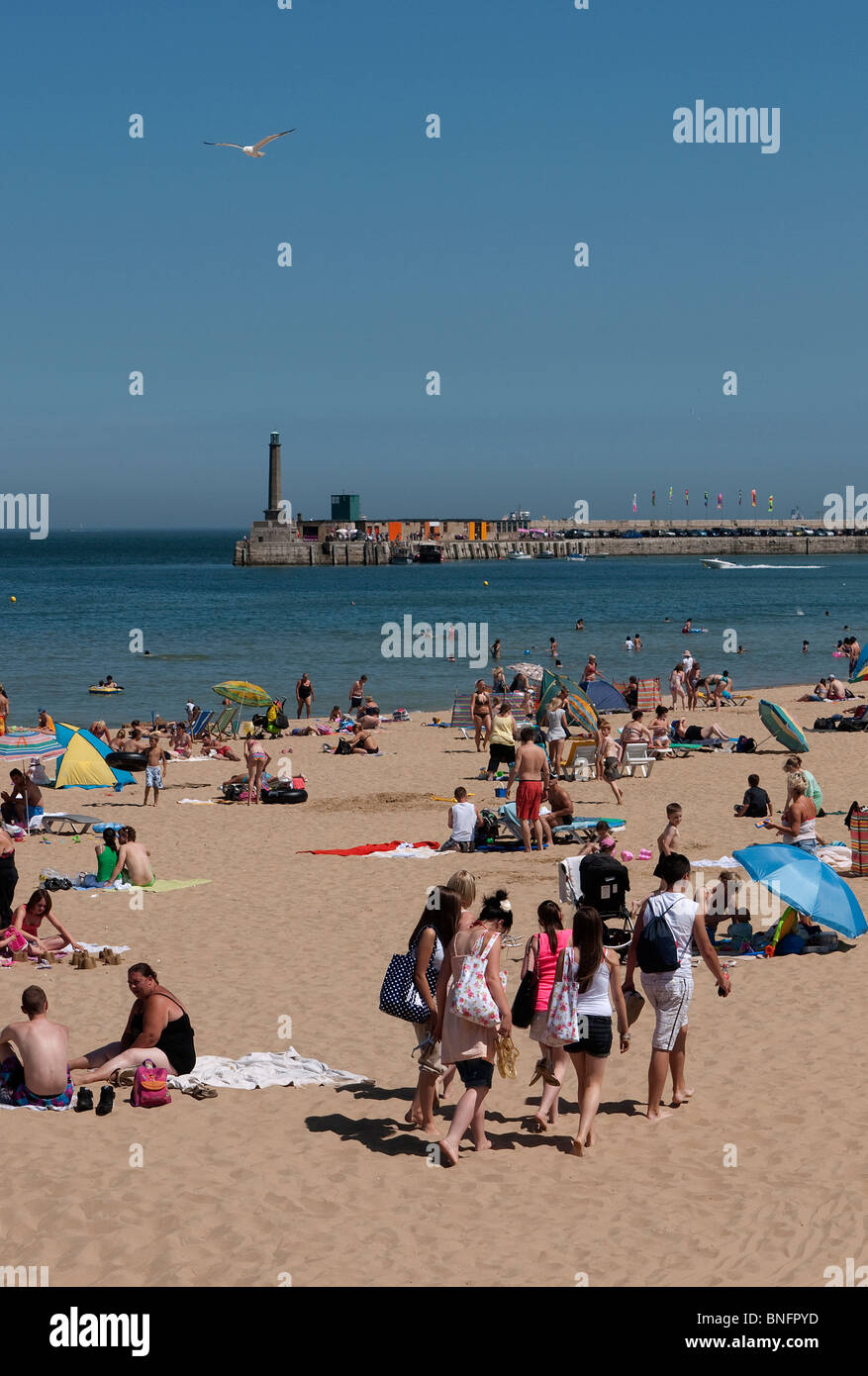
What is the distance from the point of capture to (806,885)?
955cm

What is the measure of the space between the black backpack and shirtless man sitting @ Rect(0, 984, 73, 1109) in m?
3.13

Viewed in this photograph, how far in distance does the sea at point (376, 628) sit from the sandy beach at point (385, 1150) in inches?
861

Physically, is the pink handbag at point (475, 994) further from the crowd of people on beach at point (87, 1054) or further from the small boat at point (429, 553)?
the small boat at point (429, 553)

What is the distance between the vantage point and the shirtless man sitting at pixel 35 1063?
702cm

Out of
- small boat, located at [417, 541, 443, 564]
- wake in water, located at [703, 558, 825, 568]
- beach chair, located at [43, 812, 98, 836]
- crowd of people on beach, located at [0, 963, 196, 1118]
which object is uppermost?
small boat, located at [417, 541, 443, 564]

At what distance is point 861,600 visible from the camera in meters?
79.2

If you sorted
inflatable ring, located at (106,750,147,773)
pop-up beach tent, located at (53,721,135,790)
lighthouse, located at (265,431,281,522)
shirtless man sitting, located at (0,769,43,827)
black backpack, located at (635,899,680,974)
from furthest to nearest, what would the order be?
lighthouse, located at (265,431,281,522), inflatable ring, located at (106,750,147,773), pop-up beach tent, located at (53,721,135,790), shirtless man sitting, located at (0,769,43,827), black backpack, located at (635,899,680,974)

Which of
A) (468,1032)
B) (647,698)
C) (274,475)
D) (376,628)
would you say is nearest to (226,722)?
(647,698)

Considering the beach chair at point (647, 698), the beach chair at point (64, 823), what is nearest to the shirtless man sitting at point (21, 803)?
the beach chair at point (64, 823)

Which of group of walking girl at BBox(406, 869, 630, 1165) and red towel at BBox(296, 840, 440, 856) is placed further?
red towel at BBox(296, 840, 440, 856)

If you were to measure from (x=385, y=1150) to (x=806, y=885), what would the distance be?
13.9 ft

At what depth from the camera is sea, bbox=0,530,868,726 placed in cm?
3916

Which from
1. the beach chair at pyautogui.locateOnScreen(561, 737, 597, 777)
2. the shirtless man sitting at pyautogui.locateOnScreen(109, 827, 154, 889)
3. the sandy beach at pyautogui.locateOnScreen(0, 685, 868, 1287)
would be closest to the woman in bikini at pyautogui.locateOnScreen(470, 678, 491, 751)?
the beach chair at pyautogui.locateOnScreen(561, 737, 597, 777)

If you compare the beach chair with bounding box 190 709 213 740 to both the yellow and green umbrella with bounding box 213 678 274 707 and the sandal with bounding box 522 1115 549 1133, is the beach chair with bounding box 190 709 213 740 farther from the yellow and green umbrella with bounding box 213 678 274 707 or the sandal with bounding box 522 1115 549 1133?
the sandal with bounding box 522 1115 549 1133
